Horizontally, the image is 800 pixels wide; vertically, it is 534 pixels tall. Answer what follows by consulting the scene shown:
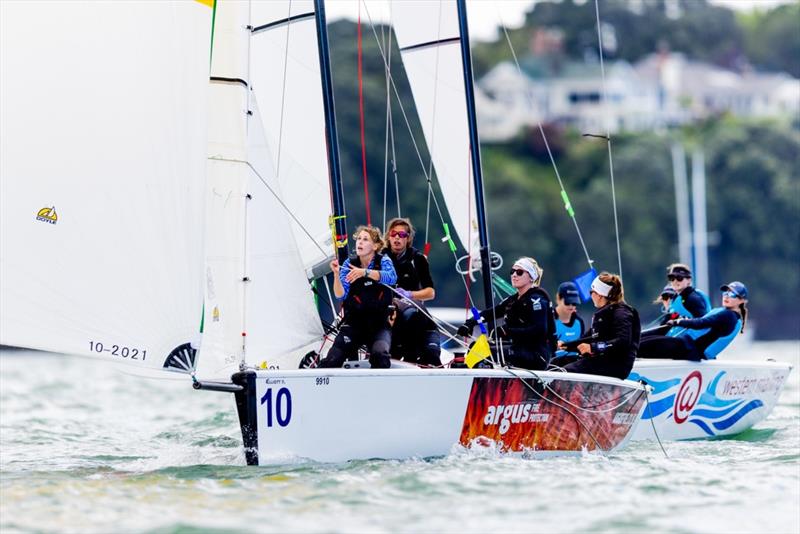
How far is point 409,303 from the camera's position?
10258 millimetres

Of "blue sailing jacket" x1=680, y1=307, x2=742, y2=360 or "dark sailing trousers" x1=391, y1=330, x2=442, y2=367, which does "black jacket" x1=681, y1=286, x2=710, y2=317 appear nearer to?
"blue sailing jacket" x1=680, y1=307, x2=742, y2=360

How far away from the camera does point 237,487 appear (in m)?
8.46

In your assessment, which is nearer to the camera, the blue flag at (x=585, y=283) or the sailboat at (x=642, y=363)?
the blue flag at (x=585, y=283)

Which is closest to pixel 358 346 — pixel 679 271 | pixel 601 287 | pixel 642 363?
pixel 601 287

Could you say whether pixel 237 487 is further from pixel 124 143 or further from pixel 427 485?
pixel 124 143

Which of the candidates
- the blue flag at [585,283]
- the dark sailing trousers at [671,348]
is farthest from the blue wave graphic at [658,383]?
the blue flag at [585,283]

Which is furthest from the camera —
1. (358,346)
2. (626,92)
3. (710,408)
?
(626,92)

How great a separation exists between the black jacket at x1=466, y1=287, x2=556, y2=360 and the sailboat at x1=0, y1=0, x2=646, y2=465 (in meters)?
0.60

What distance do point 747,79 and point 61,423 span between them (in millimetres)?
81976

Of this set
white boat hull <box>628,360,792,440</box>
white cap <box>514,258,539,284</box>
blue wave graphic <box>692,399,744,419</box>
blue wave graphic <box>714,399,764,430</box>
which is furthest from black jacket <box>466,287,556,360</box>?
blue wave graphic <box>714,399,764,430</box>

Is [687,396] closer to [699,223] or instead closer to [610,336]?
[610,336]

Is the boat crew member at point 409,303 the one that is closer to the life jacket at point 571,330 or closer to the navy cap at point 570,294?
the navy cap at point 570,294

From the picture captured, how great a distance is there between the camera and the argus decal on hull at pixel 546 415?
31.3 feet

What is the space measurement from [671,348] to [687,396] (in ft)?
1.43
